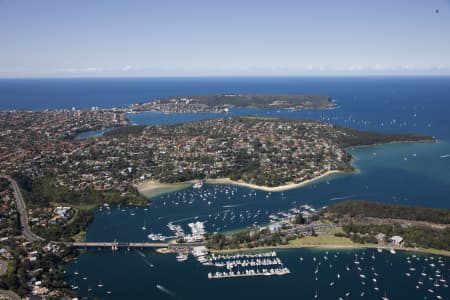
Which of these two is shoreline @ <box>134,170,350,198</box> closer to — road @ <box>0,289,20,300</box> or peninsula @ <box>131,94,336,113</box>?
road @ <box>0,289,20,300</box>

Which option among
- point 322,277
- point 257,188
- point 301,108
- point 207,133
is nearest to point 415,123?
point 301,108

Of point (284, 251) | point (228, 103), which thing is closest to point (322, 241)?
point (284, 251)

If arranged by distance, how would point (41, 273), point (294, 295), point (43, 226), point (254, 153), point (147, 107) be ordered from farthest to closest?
1. point (147, 107)
2. point (254, 153)
3. point (43, 226)
4. point (41, 273)
5. point (294, 295)

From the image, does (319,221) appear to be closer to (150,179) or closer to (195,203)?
(195,203)

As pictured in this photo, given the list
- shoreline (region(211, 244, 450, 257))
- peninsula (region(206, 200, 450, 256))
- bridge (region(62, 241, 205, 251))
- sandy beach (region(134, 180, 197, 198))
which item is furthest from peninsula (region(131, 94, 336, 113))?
shoreline (region(211, 244, 450, 257))

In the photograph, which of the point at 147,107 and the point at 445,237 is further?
the point at 147,107

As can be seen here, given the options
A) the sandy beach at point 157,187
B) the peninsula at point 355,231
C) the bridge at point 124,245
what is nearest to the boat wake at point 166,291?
the bridge at point 124,245

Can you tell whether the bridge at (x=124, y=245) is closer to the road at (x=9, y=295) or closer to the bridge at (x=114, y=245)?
the bridge at (x=114, y=245)

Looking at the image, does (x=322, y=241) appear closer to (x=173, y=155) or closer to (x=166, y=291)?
(x=166, y=291)
